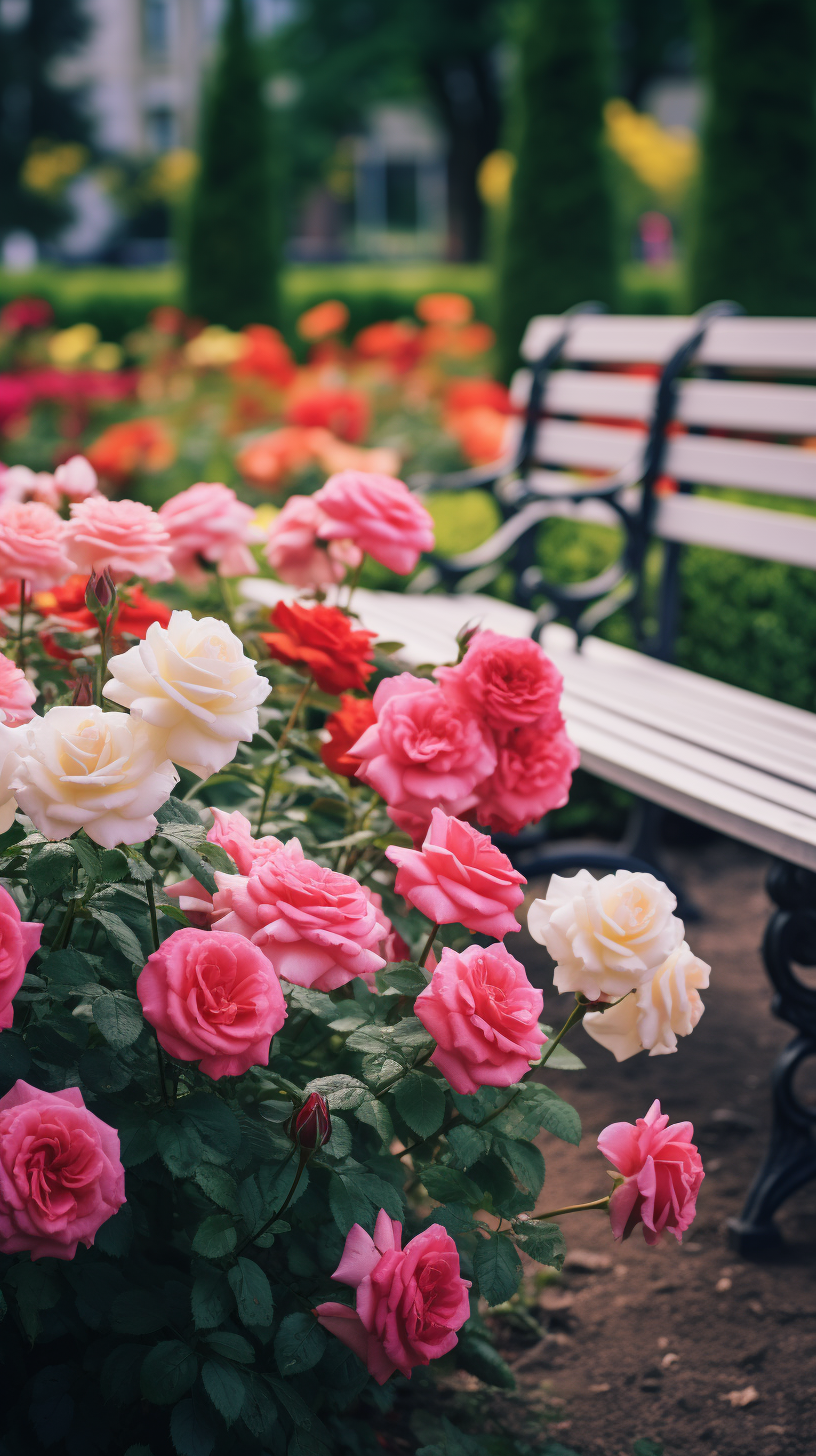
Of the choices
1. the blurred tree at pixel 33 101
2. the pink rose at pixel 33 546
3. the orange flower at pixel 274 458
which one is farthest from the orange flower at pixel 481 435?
the blurred tree at pixel 33 101

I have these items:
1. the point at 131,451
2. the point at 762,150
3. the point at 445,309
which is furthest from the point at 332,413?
the point at 762,150

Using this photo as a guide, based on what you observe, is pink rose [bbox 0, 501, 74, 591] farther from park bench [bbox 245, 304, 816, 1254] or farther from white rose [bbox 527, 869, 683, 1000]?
white rose [bbox 527, 869, 683, 1000]

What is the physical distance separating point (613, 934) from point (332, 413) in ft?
12.5

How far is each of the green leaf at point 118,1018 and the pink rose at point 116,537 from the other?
0.54m

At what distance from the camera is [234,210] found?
29.5ft

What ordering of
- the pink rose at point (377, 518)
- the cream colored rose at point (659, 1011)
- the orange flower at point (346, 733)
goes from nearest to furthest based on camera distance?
the cream colored rose at point (659, 1011) → the orange flower at point (346, 733) → the pink rose at point (377, 518)

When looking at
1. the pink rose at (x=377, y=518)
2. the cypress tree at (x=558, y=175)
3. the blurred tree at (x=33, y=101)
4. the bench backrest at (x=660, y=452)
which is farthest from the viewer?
the blurred tree at (x=33, y=101)

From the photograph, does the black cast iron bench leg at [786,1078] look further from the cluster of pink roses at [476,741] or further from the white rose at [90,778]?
the white rose at [90,778]

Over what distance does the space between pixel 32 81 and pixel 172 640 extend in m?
32.3

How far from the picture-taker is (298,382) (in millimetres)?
5672

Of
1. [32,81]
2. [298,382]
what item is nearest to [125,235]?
[32,81]

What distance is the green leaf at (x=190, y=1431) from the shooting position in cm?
106

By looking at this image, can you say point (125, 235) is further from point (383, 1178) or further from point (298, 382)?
point (383, 1178)

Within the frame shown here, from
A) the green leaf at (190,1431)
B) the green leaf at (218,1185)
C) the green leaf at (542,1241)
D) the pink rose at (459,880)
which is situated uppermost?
the pink rose at (459,880)
